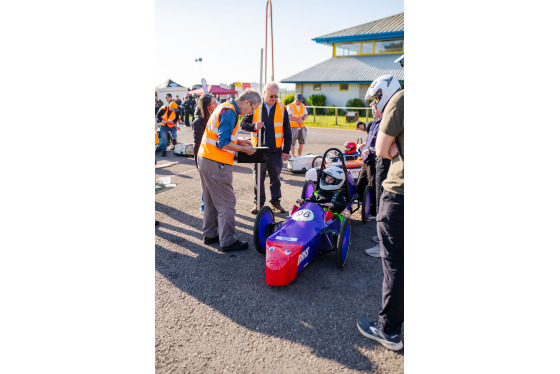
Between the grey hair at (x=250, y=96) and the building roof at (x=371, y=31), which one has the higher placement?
the building roof at (x=371, y=31)

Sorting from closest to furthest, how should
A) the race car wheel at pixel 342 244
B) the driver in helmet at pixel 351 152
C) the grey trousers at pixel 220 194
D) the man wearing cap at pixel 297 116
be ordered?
the race car wheel at pixel 342 244, the grey trousers at pixel 220 194, the driver in helmet at pixel 351 152, the man wearing cap at pixel 297 116

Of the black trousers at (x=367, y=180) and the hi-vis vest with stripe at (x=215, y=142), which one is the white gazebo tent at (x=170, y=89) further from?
the hi-vis vest with stripe at (x=215, y=142)

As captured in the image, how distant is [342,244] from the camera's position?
12.9 feet

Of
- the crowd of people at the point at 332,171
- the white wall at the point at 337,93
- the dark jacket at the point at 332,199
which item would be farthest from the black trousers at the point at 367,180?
the white wall at the point at 337,93

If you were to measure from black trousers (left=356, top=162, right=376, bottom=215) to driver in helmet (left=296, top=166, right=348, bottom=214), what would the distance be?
2.35 ft

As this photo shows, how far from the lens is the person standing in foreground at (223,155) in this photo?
4047 mm

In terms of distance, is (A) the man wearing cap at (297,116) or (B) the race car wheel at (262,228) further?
(A) the man wearing cap at (297,116)

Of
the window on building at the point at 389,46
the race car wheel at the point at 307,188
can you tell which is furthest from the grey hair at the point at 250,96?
the window on building at the point at 389,46

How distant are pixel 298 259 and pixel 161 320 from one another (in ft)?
4.59

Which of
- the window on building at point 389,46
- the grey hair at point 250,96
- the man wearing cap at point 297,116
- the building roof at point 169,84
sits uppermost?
the window on building at point 389,46

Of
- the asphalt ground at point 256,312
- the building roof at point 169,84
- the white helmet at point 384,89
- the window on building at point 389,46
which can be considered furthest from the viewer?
the building roof at point 169,84

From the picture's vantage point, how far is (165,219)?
5750 millimetres

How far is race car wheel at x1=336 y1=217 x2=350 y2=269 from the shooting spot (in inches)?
152

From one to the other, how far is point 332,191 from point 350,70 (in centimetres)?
2906
